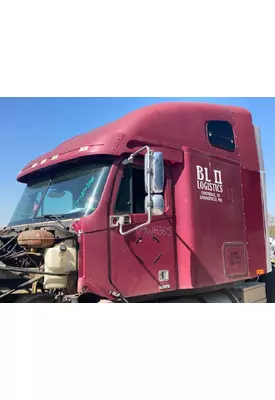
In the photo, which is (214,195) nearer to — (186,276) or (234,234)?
(234,234)

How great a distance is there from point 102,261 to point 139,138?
137 centimetres

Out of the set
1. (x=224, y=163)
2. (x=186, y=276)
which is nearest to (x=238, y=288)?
(x=186, y=276)

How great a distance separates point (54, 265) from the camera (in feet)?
10.1

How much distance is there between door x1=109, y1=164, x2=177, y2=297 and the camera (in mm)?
3383

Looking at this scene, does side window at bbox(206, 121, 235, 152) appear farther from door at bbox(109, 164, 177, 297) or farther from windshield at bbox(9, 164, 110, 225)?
windshield at bbox(9, 164, 110, 225)

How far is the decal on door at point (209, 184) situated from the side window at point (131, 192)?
807mm

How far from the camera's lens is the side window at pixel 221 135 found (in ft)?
15.0

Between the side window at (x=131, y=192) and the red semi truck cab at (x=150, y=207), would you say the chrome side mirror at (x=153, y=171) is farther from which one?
the side window at (x=131, y=192)

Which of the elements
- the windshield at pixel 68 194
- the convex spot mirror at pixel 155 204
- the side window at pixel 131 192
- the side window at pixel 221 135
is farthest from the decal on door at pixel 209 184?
the windshield at pixel 68 194

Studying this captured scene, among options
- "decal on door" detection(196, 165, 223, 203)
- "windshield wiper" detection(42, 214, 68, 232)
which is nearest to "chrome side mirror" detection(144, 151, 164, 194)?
"windshield wiper" detection(42, 214, 68, 232)

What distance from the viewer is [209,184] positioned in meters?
4.29

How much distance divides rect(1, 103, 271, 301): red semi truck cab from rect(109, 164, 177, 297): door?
0.01 meters

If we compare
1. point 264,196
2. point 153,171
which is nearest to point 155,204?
point 153,171

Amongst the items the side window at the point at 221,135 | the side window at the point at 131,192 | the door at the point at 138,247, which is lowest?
the door at the point at 138,247
